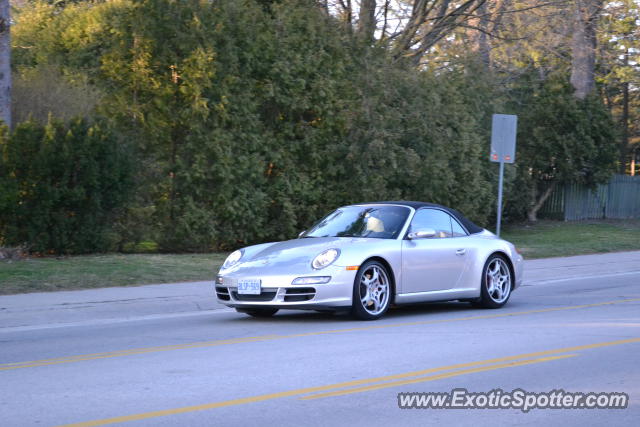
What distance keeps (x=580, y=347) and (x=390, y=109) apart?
1609 centimetres

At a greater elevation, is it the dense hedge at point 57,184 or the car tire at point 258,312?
the dense hedge at point 57,184

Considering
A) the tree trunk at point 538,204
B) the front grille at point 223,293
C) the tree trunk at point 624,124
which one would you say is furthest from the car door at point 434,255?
the tree trunk at point 624,124

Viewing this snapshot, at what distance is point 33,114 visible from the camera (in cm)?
2069

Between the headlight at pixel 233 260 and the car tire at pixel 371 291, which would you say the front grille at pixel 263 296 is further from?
the car tire at pixel 371 291

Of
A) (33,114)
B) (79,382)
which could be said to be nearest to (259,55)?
(33,114)

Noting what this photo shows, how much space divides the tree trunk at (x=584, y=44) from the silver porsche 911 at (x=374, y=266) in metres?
18.2

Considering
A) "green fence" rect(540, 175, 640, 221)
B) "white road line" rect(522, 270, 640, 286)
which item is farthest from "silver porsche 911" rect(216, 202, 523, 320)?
"green fence" rect(540, 175, 640, 221)

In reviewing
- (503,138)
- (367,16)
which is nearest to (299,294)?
(503,138)

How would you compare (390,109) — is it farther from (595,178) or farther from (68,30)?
(595,178)

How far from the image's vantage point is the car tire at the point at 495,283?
12617 mm

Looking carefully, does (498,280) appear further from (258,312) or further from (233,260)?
(233,260)

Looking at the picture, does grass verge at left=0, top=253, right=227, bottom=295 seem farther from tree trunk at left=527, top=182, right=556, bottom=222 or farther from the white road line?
tree trunk at left=527, top=182, right=556, bottom=222

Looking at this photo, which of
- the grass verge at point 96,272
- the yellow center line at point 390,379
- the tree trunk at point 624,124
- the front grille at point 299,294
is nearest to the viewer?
the yellow center line at point 390,379

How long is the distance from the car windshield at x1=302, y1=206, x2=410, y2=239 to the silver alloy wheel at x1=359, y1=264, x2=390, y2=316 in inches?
23.5
